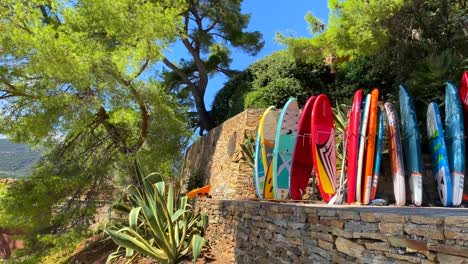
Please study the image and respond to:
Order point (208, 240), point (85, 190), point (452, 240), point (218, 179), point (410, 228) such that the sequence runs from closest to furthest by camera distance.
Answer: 1. point (452, 240)
2. point (410, 228)
3. point (208, 240)
4. point (85, 190)
5. point (218, 179)

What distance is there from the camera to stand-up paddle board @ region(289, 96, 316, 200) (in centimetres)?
566

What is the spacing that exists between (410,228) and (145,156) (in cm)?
694

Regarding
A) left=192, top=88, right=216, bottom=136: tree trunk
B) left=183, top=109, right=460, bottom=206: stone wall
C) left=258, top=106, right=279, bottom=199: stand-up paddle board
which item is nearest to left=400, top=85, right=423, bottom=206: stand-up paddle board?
left=183, top=109, right=460, bottom=206: stone wall

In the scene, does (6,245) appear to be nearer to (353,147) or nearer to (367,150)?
(353,147)

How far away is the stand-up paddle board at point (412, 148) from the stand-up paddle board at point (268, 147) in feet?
6.72

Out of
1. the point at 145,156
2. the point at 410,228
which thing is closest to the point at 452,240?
the point at 410,228

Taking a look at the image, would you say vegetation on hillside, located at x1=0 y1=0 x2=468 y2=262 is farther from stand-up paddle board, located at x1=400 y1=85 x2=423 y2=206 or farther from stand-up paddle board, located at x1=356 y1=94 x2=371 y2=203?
stand-up paddle board, located at x1=356 y1=94 x2=371 y2=203

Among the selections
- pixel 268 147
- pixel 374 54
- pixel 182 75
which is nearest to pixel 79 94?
pixel 268 147

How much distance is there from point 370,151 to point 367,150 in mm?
48

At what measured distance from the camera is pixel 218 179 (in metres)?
9.12

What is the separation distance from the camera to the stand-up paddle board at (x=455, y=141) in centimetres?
450

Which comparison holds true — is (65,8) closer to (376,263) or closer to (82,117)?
(82,117)

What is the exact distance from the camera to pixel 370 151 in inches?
192

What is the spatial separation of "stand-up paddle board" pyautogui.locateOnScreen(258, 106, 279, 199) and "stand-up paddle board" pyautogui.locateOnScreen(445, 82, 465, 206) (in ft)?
8.41
